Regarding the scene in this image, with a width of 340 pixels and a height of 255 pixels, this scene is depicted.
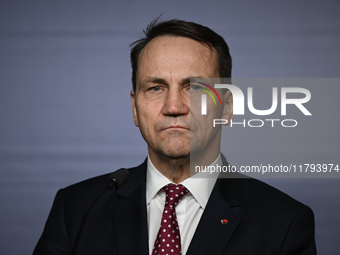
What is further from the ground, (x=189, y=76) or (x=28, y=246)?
(x=189, y=76)

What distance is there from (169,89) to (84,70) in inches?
52.0

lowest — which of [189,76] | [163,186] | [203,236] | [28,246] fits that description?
[28,246]

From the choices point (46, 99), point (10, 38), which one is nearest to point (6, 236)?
point (46, 99)

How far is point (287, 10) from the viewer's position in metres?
2.81

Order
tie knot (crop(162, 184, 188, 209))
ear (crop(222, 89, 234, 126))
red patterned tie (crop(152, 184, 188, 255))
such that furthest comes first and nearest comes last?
ear (crop(222, 89, 234, 126)) < tie knot (crop(162, 184, 188, 209)) < red patterned tie (crop(152, 184, 188, 255))

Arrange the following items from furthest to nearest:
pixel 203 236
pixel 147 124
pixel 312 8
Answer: pixel 312 8
pixel 147 124
pixel 203 236

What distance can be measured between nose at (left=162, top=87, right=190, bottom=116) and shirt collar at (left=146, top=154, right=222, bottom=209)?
1.07 ft

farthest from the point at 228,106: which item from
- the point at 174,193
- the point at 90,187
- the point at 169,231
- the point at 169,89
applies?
the point at 90,187

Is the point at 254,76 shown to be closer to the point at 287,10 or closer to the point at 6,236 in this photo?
the point at 287,10

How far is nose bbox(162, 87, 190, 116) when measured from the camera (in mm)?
1775

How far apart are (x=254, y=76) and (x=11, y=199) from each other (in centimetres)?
201

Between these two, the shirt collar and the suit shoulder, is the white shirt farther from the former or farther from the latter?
→ the suit shoulder

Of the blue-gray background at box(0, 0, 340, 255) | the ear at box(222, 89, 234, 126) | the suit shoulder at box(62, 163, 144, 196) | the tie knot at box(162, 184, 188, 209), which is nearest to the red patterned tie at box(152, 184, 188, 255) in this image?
the tie knot at box(162, 184, 188, 209)

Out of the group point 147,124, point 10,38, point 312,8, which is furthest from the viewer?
point 10,38
